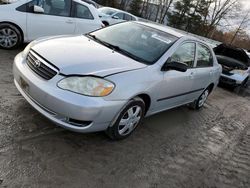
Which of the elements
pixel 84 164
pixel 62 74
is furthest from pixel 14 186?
pixel 62 74

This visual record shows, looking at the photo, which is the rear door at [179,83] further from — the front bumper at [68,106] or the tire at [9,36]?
the tire at [9,36]

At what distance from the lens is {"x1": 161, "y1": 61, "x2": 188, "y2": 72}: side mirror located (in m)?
3.90

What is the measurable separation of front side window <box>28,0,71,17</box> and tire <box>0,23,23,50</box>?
0.59 m

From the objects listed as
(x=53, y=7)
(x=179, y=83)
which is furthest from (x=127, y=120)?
(x=53, y=7)

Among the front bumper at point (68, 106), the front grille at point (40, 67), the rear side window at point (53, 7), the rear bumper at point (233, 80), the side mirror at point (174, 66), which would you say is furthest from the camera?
the rear bumper at point (233, 80)

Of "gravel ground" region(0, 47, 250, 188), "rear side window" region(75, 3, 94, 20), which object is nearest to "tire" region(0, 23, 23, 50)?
"gravel ground" region(0, 47, 250, 188)

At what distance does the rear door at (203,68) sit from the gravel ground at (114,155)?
88 centimetres

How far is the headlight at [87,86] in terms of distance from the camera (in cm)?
309

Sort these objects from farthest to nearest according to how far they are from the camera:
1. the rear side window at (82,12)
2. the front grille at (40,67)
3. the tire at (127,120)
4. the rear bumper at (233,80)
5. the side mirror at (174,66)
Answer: the rear bumper at (233,80)
the rear side window at (82,12)
the side mirror at (174,66)
the tire at (127,120)
the front grille at (40,67)

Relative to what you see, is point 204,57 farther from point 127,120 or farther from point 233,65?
point 233,65

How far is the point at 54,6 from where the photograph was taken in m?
6.70

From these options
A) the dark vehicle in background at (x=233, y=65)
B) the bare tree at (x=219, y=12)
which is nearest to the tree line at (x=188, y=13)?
the bare tree at (x=219, y=12)

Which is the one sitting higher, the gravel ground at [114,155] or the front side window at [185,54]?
the front side window at [185,54]

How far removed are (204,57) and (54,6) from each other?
12.6 ft
